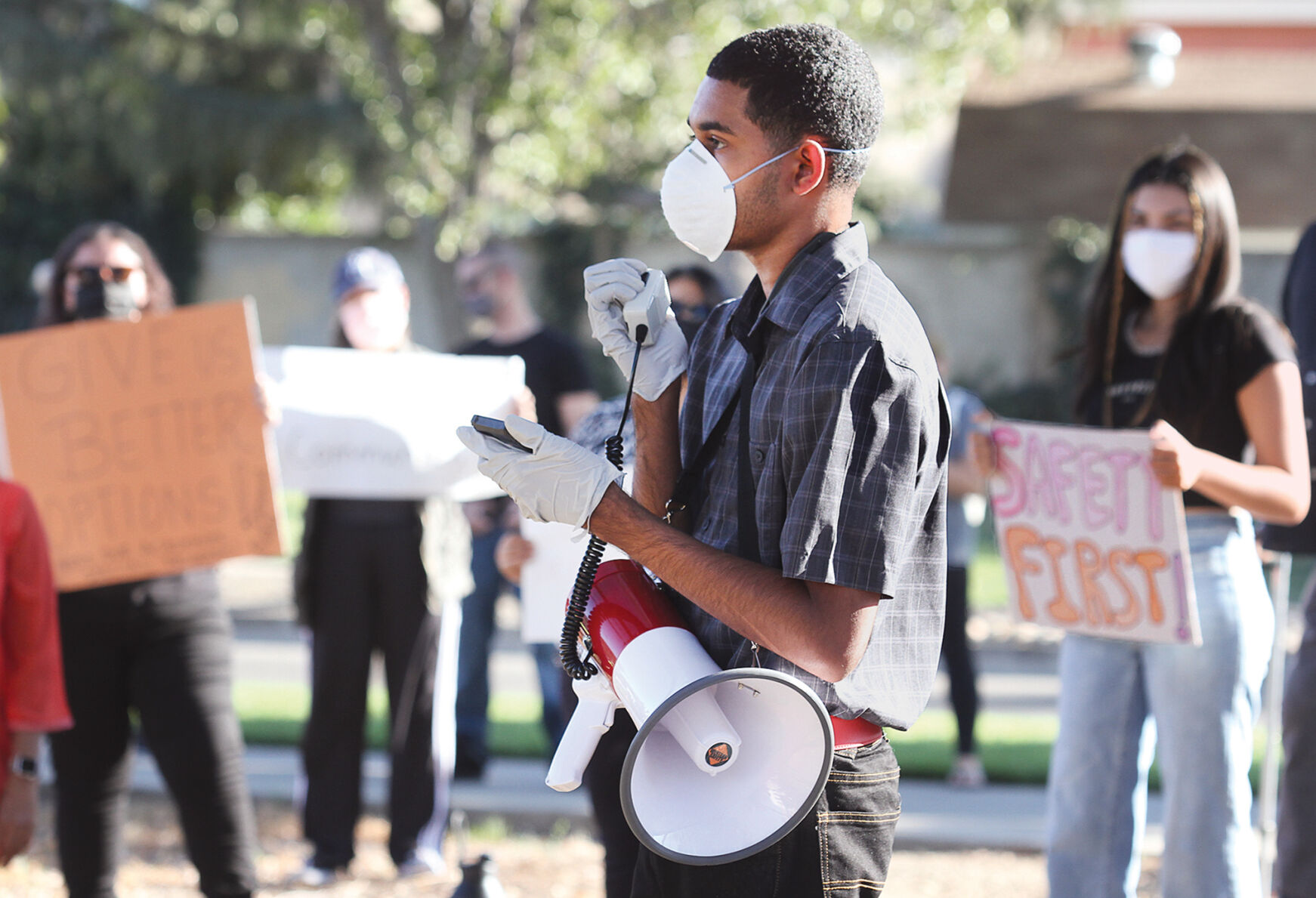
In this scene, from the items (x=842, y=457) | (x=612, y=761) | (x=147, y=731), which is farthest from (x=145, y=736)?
(x=842, y=457)

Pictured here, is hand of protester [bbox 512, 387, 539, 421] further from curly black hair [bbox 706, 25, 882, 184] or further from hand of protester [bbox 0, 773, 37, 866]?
curly black hair [bbox 706, 25, 882, 184]

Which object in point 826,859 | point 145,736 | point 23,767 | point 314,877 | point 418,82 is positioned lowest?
point 314,877

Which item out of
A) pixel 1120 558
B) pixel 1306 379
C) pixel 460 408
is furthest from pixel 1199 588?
pixel 460 408

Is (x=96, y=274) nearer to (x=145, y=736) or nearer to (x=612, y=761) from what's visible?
(x=145, y=736)

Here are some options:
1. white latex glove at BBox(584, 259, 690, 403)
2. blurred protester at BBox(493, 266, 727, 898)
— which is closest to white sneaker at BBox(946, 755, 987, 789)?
blurred protester at BBox(493, 266, 727, 898)

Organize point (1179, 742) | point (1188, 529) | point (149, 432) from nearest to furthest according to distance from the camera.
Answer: point (1179, 742) < point (1188, 529) < point (149, 432)

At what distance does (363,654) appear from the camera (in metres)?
4.72

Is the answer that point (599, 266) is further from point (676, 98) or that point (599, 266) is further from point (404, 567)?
point (676, 98)

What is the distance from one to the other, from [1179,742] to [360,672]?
2.79m

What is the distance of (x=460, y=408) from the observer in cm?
465

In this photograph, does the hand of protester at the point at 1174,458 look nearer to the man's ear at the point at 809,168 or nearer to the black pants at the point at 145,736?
the man's ear at the point at 809,168

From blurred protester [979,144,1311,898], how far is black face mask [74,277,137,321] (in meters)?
2.69

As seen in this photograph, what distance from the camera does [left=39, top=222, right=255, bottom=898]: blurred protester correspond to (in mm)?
3582

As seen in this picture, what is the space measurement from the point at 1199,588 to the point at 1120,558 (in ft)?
0.62
